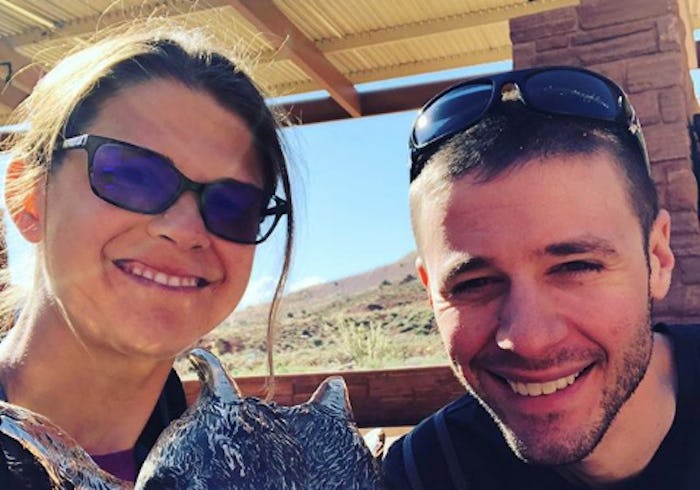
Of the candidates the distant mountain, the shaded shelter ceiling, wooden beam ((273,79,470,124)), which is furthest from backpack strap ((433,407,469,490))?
the distant mountain

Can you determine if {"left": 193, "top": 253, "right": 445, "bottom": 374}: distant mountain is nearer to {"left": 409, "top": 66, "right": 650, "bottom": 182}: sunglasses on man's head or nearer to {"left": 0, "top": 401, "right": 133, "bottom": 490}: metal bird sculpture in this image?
{"left": 409, "top": 66, "right": 650, "bottom": 182}: sunglasses on man's head

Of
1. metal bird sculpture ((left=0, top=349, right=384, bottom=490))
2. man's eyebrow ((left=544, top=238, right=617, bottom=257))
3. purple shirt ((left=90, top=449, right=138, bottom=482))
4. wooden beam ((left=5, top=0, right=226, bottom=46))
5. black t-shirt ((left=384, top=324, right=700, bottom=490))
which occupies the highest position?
wooden beam ((left=5, top=0, right=226, bottom=46))

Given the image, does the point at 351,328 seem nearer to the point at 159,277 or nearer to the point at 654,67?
the point at 654,67

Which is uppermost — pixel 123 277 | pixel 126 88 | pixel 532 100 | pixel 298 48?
pixel 298 48

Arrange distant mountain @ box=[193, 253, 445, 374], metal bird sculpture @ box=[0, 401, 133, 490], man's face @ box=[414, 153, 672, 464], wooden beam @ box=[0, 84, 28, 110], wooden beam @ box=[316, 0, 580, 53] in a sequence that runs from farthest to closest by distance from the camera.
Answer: distant mountain @ box=[193, 253, 445, 374]
wooden beam @ box=[0, 84, 28, 110]
wooden beam @ box=[316, 0, 580, 53]
man's face @ box=[414, 153, 672, 464]
metal bird sculpture @ box=[0, 401, 133, 490]

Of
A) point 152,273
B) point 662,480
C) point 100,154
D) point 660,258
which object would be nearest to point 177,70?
point 100,154

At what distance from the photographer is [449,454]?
5.51 feet

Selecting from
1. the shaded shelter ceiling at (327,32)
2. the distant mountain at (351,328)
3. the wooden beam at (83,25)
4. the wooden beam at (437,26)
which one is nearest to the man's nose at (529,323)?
the shaded shelter ceiling at (327,32)

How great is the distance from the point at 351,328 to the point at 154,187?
10.0 m

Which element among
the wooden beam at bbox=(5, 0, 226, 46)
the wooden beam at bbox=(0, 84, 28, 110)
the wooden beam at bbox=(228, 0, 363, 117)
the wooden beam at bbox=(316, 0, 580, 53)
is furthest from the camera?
the wooden beam at bbox=(0, 84, 28, 110)

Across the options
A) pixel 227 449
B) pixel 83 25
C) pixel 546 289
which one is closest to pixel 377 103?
pixel 83 25

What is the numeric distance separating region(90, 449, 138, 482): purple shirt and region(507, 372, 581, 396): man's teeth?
76 centimetres

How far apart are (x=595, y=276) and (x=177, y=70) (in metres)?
1.04

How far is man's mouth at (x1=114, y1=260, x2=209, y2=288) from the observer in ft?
4.50
